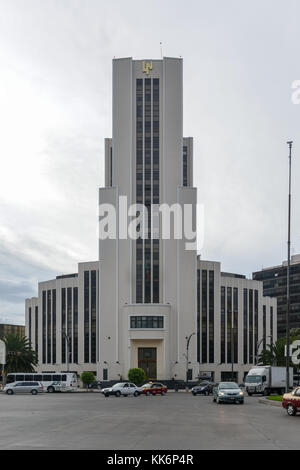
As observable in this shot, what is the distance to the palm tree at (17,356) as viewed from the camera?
9538cm

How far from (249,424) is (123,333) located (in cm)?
7729

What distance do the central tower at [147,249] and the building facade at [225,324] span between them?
12133mm

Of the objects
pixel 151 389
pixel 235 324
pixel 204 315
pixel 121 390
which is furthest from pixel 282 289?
pixel 121 390

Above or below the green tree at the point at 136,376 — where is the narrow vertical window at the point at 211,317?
above

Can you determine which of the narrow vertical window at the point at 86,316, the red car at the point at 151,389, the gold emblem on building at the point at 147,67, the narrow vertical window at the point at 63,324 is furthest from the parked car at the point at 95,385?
the gold emblem on building at the point at 147,67

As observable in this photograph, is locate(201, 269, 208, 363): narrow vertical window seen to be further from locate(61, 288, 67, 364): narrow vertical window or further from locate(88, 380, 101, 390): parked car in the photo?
locate(61, 288, 67, 364): narrow vertical window

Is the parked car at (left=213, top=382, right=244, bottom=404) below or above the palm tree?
above

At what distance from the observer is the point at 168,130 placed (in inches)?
4200

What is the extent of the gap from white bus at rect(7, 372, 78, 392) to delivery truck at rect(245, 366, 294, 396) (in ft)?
77.7

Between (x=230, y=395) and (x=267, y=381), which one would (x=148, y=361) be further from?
(x=230, y=395)

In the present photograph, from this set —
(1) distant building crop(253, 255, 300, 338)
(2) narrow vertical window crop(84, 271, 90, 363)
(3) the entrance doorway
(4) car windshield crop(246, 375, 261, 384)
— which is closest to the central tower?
(3) the entrance doorway

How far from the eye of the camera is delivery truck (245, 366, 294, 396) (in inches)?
2630

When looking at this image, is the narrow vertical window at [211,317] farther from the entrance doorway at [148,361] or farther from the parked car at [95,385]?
the parked car at [95,385]

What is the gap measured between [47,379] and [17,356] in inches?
682
